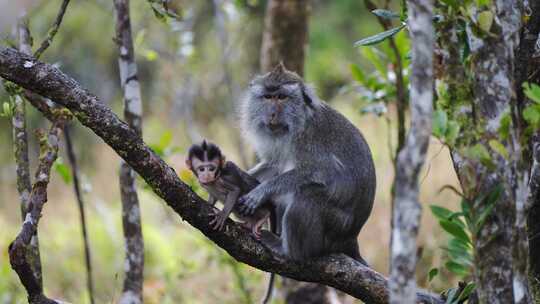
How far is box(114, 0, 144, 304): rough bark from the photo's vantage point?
5160 mm

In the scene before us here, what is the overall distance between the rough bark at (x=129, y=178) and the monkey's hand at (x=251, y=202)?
0.78 meters

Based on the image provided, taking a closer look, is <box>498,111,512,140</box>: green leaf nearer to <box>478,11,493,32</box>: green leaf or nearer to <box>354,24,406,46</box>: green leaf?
<box>478,11,493,32</box>: green leaf

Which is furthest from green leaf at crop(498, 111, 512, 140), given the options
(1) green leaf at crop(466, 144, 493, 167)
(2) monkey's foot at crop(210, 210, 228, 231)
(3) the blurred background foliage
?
(3) the blurred background foliage

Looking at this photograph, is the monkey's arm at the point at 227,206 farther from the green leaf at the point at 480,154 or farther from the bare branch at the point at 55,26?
the green leaf at the point at 480,154

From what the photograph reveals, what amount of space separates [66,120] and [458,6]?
8.16 ft

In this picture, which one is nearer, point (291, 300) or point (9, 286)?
point (291, 300)

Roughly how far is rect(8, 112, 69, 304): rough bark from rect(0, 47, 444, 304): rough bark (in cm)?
Result: 58

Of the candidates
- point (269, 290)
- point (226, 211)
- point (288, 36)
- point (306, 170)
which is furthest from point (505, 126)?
point (288, 36)

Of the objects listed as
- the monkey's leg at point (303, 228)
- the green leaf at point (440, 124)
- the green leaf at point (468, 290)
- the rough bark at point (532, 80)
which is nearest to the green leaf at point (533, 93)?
the green leaf at point (440, 124)

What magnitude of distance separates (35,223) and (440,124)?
210 cm

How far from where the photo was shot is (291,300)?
700 centimetres

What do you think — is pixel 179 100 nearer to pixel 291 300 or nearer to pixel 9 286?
pixel 9 286

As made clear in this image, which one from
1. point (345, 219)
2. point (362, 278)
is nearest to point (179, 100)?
point (345, 219)

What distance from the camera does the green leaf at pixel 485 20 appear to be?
289cm
